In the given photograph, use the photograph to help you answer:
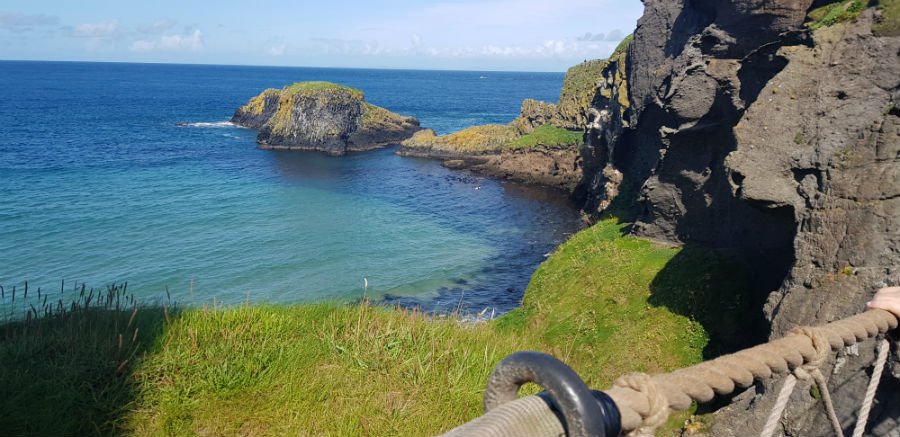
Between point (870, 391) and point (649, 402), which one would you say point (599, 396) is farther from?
point (870, 391)

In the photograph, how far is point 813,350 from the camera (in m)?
2.96

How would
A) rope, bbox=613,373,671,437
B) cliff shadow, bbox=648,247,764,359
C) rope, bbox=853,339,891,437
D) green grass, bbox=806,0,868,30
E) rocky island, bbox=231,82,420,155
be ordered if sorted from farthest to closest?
rocky island, bbox=231,82,420,155 → cliff shadow, bbox=648,247,764,359 → green grass, bbox=806,0,868,30 → rope, bbox=853,339,891,437 → rope, bbox=613,373,671,437

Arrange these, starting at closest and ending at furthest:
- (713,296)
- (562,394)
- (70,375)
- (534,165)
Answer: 1. (562,394)
2. (70,375)
3. (713,296)
4. (534,165)

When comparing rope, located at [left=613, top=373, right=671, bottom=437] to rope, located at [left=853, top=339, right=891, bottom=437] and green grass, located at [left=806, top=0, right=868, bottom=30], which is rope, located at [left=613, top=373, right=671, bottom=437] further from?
green grass, located at [left=806, top=0, right=868, bottom=30]

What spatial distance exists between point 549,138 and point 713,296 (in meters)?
45.6

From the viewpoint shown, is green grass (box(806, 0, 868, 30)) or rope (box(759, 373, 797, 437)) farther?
green grass (box(806, 0, 868, 30))

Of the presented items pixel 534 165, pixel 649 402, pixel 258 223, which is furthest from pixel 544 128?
pixel 649 402

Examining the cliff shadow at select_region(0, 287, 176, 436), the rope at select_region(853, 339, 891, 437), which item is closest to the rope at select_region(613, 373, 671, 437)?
the rope at select_region(853, 339, 891, 437)

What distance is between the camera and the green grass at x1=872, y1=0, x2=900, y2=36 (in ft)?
46.6

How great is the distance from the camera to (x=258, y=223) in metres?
42.9

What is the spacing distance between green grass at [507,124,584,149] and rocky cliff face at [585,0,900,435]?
122 feet

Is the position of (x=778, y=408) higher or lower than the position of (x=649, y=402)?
lower

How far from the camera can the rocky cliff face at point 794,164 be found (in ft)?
42.0

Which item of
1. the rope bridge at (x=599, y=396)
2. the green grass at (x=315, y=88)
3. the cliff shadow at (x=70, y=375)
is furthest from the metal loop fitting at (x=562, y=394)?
the green grass at (x=315, y=88)
